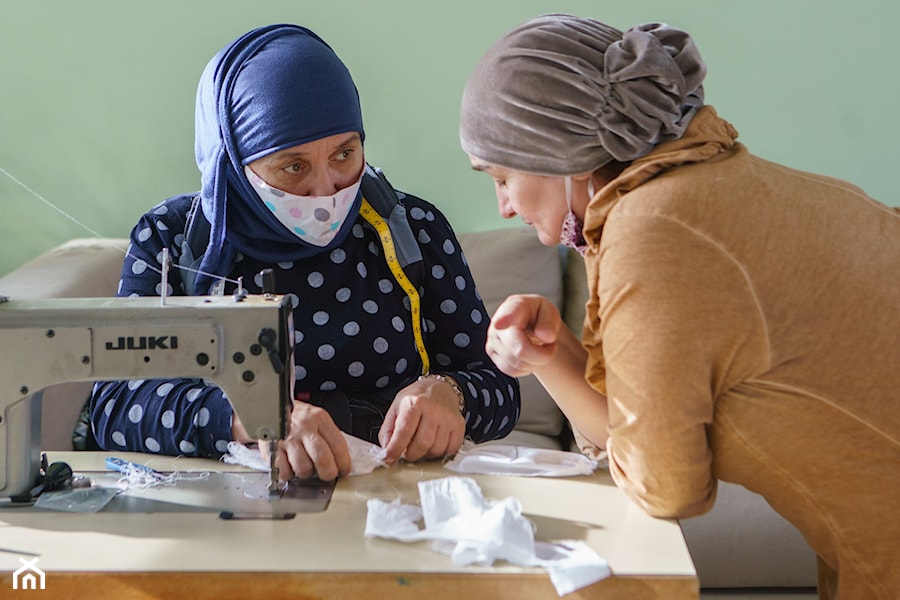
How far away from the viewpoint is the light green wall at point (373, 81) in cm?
318

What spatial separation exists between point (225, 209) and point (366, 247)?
0.96 ft

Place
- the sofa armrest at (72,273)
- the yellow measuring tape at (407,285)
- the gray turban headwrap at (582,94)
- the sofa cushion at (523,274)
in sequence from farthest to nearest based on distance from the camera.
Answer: the sofa cushion at (523,274) < the sofa armrest at (72,273) < the yellow measuring tape at (407,285) < the gray turban headwrap at (582,94)

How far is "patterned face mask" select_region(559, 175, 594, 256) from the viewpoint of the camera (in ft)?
4.79

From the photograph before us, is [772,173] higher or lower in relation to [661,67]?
lower

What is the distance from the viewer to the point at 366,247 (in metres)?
1.98

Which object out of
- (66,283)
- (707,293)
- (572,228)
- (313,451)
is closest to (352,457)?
(313,451)

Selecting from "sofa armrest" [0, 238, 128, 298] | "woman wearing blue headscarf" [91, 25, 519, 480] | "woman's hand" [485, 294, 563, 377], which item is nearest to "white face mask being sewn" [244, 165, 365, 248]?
"woman wearing blue headscarf" [91, 25, 519, 480]

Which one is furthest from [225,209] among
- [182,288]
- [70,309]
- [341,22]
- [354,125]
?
[341,22]

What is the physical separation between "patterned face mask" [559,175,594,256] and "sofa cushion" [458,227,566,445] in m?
1.61

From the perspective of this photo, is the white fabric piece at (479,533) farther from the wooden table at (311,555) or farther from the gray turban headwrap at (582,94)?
the gray turban headwrap at (582,94)

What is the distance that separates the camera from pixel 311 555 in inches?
47.9

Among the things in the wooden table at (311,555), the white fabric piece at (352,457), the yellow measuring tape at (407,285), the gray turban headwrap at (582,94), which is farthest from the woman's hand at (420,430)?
the gray turban headwrap at (582,94)

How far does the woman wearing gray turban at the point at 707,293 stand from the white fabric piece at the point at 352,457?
289 mm

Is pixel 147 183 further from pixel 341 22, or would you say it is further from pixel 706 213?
pixel 706 213
